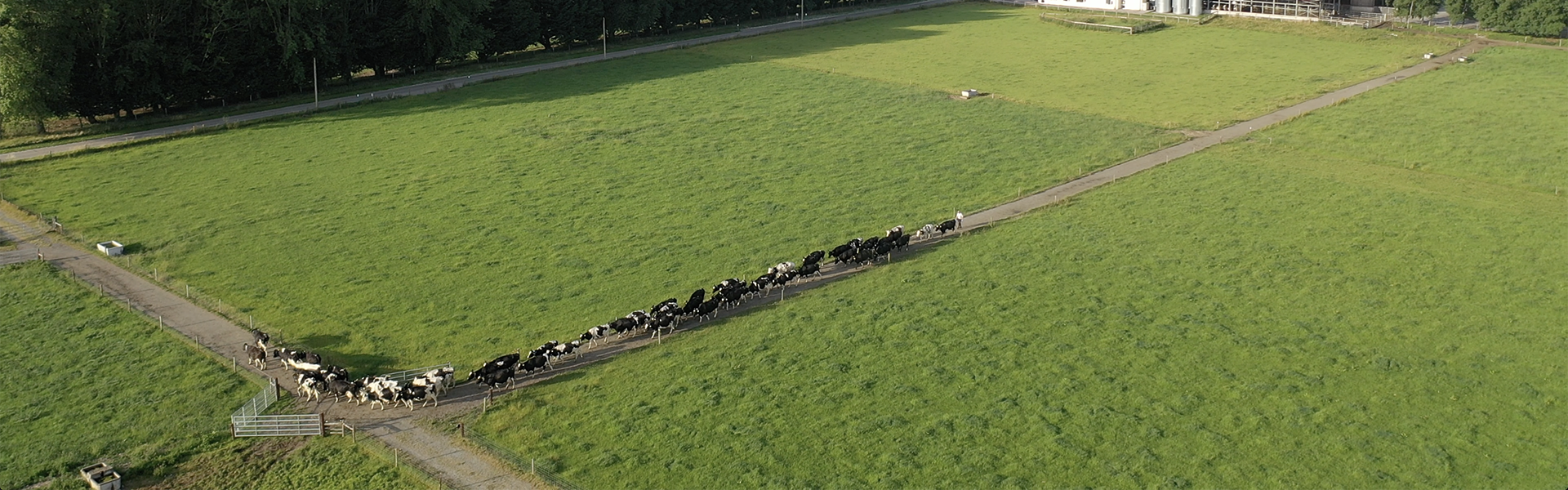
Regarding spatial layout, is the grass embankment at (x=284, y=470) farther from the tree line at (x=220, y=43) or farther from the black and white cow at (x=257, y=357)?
the tree line at (x=220, y=43)

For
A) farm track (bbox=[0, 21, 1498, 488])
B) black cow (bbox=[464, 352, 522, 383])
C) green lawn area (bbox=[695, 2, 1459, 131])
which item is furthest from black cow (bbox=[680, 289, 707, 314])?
green lawn area (bbox=[695, 2, 1459, 131])

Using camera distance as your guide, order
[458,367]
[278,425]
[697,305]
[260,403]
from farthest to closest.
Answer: [697,305] → [458,367] → [260,403] → [278,425]

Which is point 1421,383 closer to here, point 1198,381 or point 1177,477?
point 1198,381

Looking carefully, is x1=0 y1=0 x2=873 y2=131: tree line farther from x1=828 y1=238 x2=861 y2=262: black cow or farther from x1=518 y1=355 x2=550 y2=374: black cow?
x1=828 y1=238 x2=861 y2=262: black cow

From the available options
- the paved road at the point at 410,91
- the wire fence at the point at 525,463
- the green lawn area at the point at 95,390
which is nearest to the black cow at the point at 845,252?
the wire fence at the point at 525,463

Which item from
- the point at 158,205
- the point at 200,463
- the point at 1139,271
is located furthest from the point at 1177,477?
the point at 158,205

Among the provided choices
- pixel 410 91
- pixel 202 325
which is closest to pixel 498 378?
pixel 202 325

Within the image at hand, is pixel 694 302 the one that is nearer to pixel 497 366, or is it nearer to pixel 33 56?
pixel 497 366
